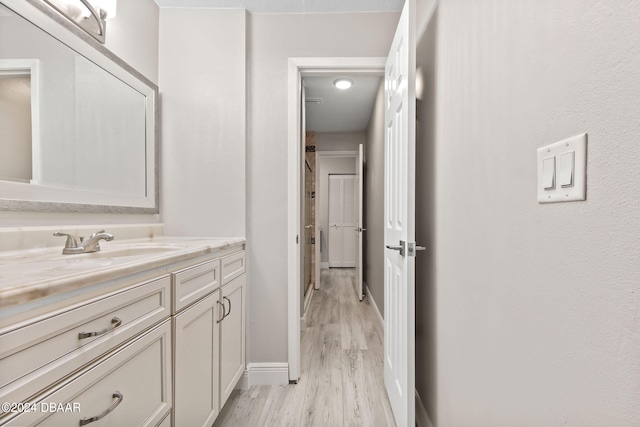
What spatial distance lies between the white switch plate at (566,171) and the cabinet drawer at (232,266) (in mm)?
1385

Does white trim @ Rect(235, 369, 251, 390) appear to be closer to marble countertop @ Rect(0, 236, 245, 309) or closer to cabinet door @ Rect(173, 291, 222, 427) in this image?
cabinet door @ Rect(173, 291, 222, 427)

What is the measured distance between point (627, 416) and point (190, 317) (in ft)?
4.07

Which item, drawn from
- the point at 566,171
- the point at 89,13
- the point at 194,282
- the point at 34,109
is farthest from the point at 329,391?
the point at 89,13

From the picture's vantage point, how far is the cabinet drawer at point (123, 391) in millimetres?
661

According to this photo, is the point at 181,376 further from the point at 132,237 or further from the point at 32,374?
the point at 132,237

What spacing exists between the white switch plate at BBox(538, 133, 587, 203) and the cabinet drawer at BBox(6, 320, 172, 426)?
1.10m

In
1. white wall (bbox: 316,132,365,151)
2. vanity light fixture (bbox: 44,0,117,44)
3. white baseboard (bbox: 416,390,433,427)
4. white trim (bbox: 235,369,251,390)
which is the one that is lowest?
white trim (bbox: 235,369,251,390)

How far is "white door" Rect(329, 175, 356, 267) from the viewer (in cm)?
655

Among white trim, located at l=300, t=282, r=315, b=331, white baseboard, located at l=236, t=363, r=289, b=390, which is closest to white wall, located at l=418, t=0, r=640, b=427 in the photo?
white baseboard, located at l=236, t=363, r=289, b=390

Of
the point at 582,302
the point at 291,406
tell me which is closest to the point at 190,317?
the point at 291,406

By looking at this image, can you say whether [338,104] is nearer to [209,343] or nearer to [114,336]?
[209,343]

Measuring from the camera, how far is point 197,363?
127cm

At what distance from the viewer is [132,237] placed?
1671mm

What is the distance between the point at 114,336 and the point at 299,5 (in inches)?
80.4
